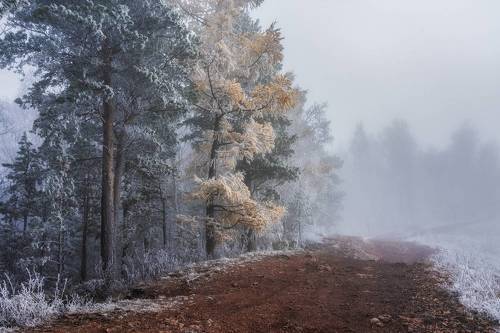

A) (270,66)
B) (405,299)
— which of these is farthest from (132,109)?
(405,299)

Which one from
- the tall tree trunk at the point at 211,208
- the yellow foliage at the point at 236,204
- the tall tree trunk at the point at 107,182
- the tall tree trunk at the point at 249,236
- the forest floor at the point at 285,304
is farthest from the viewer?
the tall tree trunk at the point at 249,236

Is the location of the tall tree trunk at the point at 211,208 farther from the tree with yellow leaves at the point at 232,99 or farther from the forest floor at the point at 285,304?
the forest floor at the point at 285,304

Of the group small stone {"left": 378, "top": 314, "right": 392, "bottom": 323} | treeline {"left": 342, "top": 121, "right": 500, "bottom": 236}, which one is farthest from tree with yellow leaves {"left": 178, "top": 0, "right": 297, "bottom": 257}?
treeline {"left": 342, "top": 121, "right": 500, "bottom": 236}

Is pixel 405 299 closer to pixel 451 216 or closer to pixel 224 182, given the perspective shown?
pixel 224 182

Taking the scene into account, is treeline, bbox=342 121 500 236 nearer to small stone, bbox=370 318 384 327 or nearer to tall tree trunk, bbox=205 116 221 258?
tall tree trunk, bbox=205 116 221 258

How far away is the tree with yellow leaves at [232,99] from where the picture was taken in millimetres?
12922

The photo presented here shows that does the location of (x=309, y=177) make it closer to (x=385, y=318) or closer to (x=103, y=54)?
(x=103, y=54)

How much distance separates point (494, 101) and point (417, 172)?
475ft

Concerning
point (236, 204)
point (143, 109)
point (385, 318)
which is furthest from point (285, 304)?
point (143, 109)

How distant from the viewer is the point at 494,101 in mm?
183375

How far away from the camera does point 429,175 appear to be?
242ft

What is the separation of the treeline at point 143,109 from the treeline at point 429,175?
57.4 m

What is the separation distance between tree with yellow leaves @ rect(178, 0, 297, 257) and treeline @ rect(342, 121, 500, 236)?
58.0m

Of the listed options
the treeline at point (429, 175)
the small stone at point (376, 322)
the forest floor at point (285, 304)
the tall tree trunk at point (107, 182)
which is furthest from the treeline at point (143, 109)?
the treeline at point (429, 175)
